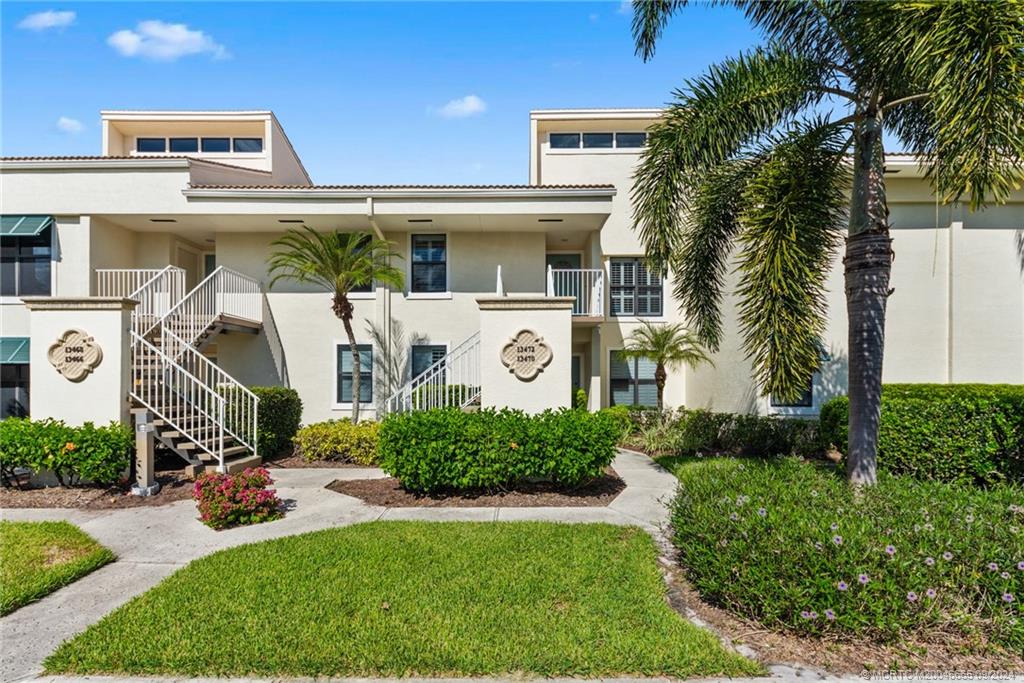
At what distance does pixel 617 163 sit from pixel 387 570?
46.0 feet

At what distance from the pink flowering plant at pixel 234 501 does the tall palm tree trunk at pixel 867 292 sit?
309 inches

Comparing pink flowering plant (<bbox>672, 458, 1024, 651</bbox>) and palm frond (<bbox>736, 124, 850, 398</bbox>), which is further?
palm frond (<bbox>736, 124, 850, 398</bbox>)

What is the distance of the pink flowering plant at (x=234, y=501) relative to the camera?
20.9ft

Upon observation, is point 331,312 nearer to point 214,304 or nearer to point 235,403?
point 214,304

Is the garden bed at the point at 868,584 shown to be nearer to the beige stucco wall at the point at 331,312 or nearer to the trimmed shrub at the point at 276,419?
the trimmed shrub at the point at 276,419

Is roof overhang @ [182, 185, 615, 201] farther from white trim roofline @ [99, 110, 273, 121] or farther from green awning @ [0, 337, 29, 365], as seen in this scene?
white trim roofline @ [99, 110, 273, 121]

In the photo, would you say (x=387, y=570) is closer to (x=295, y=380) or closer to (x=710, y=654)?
(x=710, y=654)

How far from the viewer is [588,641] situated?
11.9 feet

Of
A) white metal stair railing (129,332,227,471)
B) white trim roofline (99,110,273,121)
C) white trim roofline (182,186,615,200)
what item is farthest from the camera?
white trim roofline (99,110,273,121)

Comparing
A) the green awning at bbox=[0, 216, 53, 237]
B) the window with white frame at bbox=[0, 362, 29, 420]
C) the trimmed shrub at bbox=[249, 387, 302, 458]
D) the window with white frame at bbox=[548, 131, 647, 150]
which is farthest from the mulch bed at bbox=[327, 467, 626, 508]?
the window with white frame at bbox=[548, 131, 647, 150]

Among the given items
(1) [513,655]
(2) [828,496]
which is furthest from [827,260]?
(1) [513,655]

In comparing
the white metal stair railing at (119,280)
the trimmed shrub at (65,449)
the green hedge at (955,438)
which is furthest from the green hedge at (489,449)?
the white metal stair railing at (119,280)

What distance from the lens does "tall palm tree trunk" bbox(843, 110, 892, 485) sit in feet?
19.4

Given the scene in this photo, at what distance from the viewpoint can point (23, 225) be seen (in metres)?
11.6
